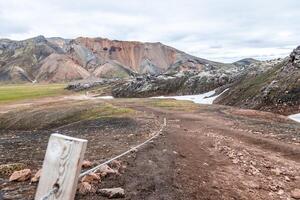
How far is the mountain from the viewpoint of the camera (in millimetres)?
42688

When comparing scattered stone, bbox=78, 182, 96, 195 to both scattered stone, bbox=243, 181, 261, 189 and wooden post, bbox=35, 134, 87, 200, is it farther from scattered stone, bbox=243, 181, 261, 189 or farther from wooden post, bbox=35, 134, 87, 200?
scattered stone, bbox=243, 181, 261, 189

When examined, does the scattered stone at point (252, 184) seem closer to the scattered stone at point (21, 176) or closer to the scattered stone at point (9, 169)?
the scattered stone at point (21, 176)

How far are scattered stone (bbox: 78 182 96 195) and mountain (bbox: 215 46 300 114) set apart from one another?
33.9 meters

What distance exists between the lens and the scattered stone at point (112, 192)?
30.7ft

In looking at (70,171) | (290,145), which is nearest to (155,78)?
(290,145)

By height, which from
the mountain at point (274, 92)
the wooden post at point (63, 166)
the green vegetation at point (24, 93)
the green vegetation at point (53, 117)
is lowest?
the green vegetation at point (24, 93)

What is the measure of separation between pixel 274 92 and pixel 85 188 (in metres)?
39.5

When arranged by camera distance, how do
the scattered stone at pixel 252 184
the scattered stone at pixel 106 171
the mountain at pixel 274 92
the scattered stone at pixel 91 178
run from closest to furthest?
the scattered stone at pixel 91 178 → the scattered stone at pixel 106 171 → the scattered stone at pixel 252 184 → the mountain at pixel 274 92

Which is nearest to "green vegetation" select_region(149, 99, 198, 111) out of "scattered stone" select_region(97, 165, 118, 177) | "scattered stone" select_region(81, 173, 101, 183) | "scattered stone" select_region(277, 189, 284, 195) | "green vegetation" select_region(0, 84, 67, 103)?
"scattered stone" select_region(277, 189, 284, 195)

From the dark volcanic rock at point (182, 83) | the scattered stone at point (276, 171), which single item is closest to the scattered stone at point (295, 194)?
the scattered stone at point (276, 171)

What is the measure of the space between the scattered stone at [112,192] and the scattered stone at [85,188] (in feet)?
0.76

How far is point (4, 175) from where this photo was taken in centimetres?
1193

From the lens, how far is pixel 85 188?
376 inches

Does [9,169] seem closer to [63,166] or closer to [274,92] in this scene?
[63,166]
